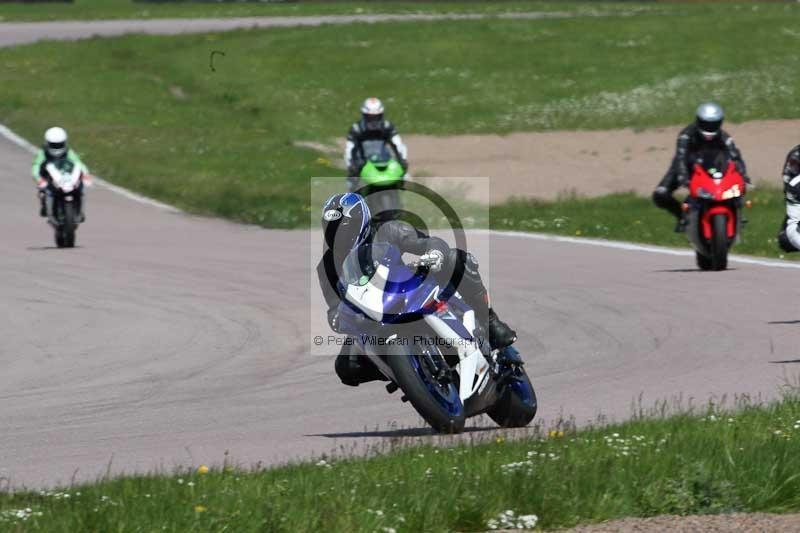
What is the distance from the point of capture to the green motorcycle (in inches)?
860

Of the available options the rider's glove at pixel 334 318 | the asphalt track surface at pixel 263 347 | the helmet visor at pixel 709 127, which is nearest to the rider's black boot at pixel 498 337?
the asphalt track surface at pixel 263 347

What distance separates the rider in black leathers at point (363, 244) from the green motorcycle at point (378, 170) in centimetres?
1219

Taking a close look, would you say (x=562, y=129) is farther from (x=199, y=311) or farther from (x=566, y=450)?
(x=566, y=450)

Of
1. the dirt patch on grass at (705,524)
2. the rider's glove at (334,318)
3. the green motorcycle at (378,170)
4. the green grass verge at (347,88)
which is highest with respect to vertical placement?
the green grass verge at (347,88)

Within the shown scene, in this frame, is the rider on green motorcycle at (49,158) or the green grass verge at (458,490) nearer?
the green grass verge at (458,490)

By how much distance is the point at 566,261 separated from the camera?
19.1m

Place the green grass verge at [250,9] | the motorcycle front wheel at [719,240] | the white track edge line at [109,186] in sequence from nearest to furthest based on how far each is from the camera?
the motorcycle front wheel at [719,240], the white track edge line at [109,186], the green grass verge at [250,9]

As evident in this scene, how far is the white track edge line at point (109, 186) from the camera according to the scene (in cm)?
2762

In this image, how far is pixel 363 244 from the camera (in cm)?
915

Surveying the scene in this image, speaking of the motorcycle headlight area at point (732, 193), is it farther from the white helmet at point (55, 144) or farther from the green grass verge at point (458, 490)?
the white helmet at point (55, 144)

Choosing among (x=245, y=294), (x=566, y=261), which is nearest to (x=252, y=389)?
(x=245, y=294)

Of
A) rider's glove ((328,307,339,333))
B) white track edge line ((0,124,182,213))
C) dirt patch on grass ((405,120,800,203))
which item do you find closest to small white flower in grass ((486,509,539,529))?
rider's glove ((328,307,339,333))

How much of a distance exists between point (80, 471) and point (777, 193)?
20.2 metres

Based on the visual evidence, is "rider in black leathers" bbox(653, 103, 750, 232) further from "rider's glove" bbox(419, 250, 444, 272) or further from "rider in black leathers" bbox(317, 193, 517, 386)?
"rider's glove" bbox(419, 250, 444, 272)
